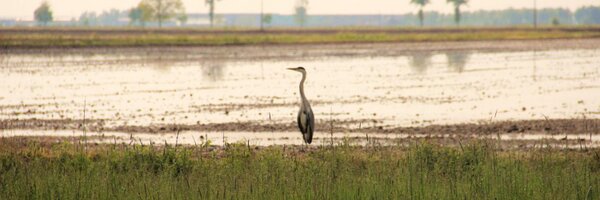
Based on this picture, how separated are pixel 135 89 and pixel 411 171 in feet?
79.7

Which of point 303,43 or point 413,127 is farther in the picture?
point 303,43

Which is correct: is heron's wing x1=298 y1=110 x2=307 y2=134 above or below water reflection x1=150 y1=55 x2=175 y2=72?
above

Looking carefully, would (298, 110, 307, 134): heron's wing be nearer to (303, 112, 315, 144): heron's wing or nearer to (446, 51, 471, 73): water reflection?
(303, 112, 315, 144): heron's wing

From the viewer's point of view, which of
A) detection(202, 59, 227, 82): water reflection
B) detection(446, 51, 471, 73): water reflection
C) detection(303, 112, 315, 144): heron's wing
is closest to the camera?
detection(303, 112, 315, 144): heron's wing

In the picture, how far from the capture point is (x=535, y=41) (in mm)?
84125

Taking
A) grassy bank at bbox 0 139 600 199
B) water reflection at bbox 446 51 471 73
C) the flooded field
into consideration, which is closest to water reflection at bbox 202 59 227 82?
the flooded field

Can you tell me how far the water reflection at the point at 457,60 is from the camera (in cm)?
4653

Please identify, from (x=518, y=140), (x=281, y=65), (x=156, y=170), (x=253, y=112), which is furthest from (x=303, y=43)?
(x=156, y=170)

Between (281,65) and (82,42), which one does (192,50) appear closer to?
(82,42)

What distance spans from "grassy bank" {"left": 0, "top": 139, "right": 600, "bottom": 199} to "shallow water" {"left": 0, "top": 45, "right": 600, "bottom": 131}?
361 cm

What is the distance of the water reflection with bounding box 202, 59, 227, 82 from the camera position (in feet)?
135

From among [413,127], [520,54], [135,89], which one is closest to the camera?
[413,127]

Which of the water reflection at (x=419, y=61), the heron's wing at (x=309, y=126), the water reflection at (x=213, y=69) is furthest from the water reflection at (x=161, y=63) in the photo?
the heron's wing at (x=309, y=126)

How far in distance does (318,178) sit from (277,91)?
2205 centimetres
